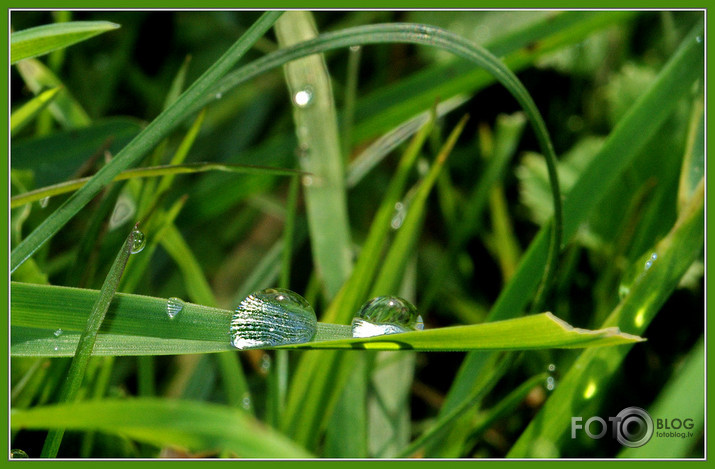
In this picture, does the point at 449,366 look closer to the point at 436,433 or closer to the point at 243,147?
the point at 436,433

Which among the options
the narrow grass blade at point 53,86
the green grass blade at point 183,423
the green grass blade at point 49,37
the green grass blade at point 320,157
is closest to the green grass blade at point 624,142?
the green grass blade at point 320,157

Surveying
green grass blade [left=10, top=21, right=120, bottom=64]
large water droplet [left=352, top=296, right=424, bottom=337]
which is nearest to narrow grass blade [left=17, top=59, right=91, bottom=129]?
green grass blade [left=10, top=21, right=120, bottom=64]

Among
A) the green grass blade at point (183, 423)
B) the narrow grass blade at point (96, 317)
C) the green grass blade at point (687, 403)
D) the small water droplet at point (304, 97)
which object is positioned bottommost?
the green grass blade at point (183, 423)

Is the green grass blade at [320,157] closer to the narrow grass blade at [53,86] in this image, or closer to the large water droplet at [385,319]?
the large water droplet at [385,319]

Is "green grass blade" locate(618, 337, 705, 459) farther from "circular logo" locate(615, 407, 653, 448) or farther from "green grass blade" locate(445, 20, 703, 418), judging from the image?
"green grass blade" locate(445, 20, 703, 418)

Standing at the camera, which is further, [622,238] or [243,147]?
[243,147]

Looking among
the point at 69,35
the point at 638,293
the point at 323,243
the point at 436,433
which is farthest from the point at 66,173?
the point at 638,293

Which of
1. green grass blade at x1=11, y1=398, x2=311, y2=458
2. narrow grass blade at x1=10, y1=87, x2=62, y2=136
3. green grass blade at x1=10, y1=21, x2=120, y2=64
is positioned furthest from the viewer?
narrow grass blade at x1=10, y1=87, x2=62, y2=136
